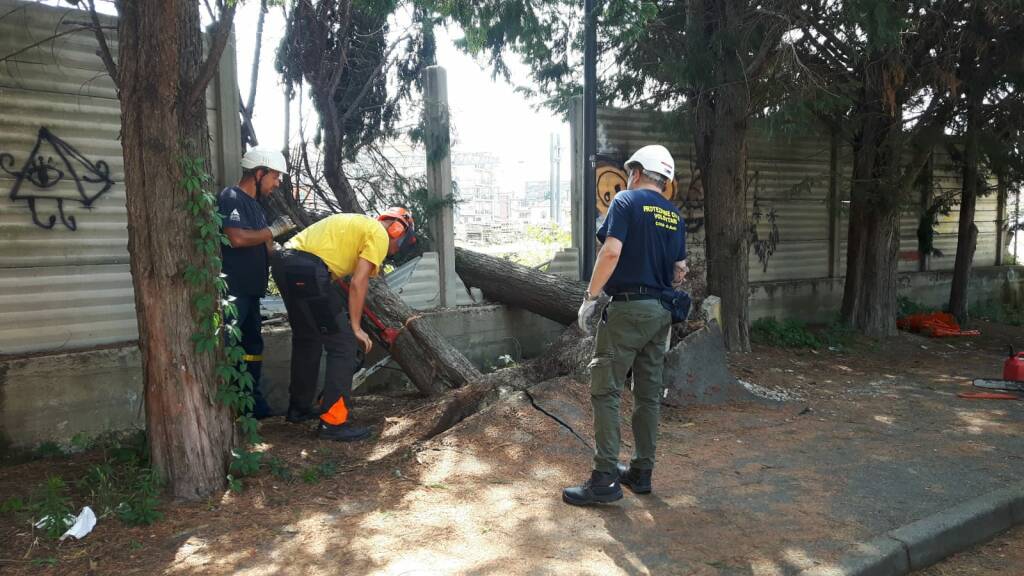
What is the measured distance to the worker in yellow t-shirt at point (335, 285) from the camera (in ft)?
17.0

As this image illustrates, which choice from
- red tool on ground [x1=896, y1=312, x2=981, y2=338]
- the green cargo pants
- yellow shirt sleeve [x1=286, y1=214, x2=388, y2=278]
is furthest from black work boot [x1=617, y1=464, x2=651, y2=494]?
red tool on ground [x1=896, y1=312, x2=981, y2=338]

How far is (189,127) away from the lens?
4094 mm

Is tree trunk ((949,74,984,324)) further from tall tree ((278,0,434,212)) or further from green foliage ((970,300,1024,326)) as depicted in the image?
tall tree ((278,0,434,212))

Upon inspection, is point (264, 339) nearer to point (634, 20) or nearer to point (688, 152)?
point (634, 20)

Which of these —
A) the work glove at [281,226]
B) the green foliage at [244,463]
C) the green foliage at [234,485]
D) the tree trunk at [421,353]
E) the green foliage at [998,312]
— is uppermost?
the work glove at [281,226]

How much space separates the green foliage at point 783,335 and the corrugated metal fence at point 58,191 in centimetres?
744

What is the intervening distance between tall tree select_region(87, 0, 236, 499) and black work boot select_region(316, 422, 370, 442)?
112 centimetres

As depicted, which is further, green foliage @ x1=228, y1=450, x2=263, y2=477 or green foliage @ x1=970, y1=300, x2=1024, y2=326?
green foliage @ x1=970, y1=300, x2=1024, y2=326

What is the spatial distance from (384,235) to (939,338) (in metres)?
9.01

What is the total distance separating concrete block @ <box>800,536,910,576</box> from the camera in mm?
3471

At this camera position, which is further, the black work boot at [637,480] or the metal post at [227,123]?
the metal post at [227,123]

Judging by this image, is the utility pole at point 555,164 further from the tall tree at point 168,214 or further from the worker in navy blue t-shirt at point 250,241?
the tall tree at point 168,214

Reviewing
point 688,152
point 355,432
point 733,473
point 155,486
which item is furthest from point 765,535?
point 688,152

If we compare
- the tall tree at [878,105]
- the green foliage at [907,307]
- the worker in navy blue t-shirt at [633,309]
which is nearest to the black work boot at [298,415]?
the worker in navy blue t-shirt at [633,309]
